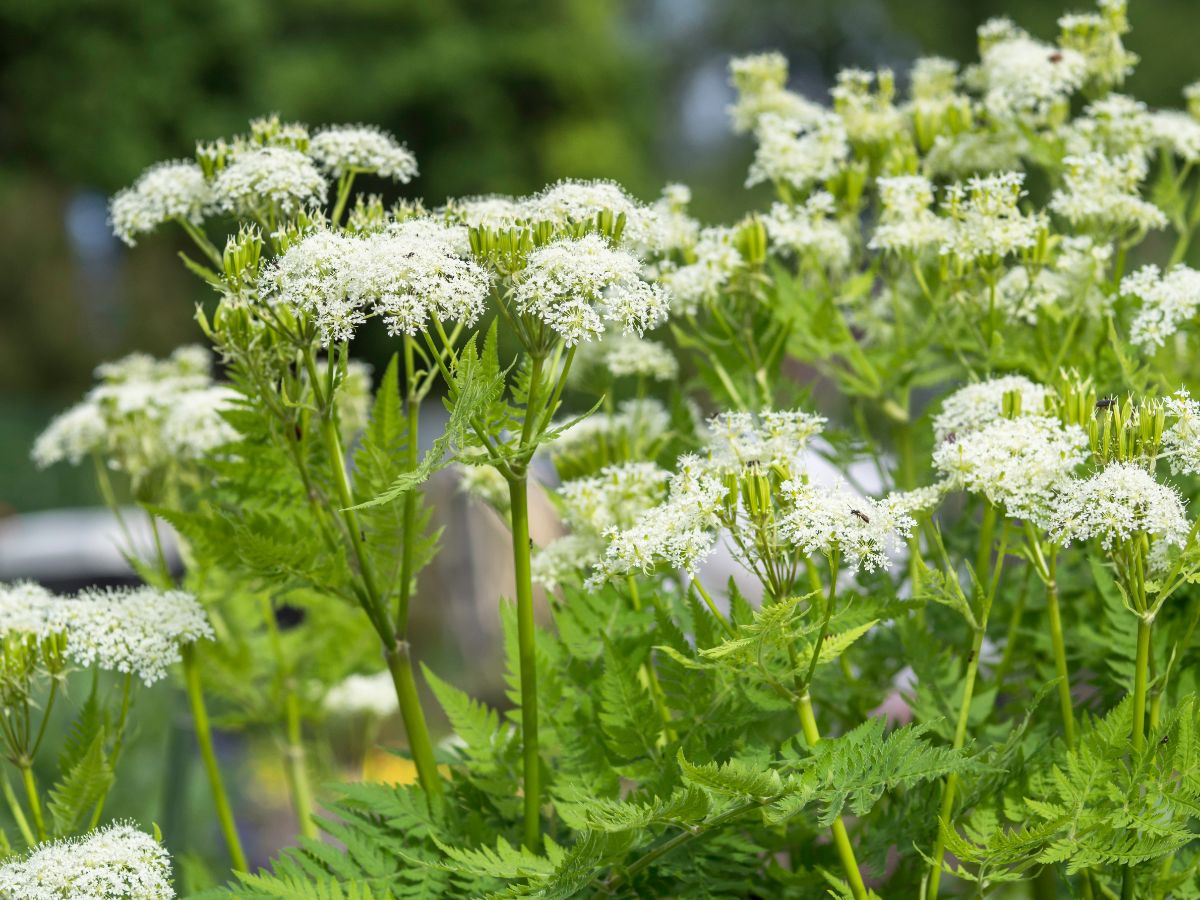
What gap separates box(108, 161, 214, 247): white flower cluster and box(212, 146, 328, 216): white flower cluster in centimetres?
14

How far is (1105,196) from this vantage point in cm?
245

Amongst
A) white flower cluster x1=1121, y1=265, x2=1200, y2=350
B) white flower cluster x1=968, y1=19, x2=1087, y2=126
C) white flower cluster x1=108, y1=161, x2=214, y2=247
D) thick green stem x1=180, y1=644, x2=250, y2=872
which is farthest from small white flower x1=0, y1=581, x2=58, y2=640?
white flower cluster x1=968, y1=19, x2=1087, y2=126

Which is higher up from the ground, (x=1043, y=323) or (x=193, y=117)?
(x=193, y=117)

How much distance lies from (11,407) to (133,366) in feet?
68.2

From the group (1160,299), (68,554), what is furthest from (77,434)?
(68,554)

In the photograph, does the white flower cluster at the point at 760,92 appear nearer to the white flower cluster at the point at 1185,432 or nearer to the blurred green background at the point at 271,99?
the white flower cluster at the point at 1185,432

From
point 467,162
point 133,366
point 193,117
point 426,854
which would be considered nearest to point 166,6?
point 193,117

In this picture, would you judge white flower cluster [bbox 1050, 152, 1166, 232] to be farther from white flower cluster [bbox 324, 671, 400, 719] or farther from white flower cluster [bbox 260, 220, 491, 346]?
white flower cluster [bbox 324, 671, 400, 719]

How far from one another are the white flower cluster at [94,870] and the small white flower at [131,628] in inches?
12.6

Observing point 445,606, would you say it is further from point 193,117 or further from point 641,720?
point 193,117

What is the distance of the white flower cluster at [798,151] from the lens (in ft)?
9.05

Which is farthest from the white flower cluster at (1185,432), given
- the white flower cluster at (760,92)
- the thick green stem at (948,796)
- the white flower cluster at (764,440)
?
the white flower cluster at (760,92)

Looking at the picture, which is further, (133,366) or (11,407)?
(11,407)

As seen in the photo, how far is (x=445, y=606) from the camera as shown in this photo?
12758 mm
